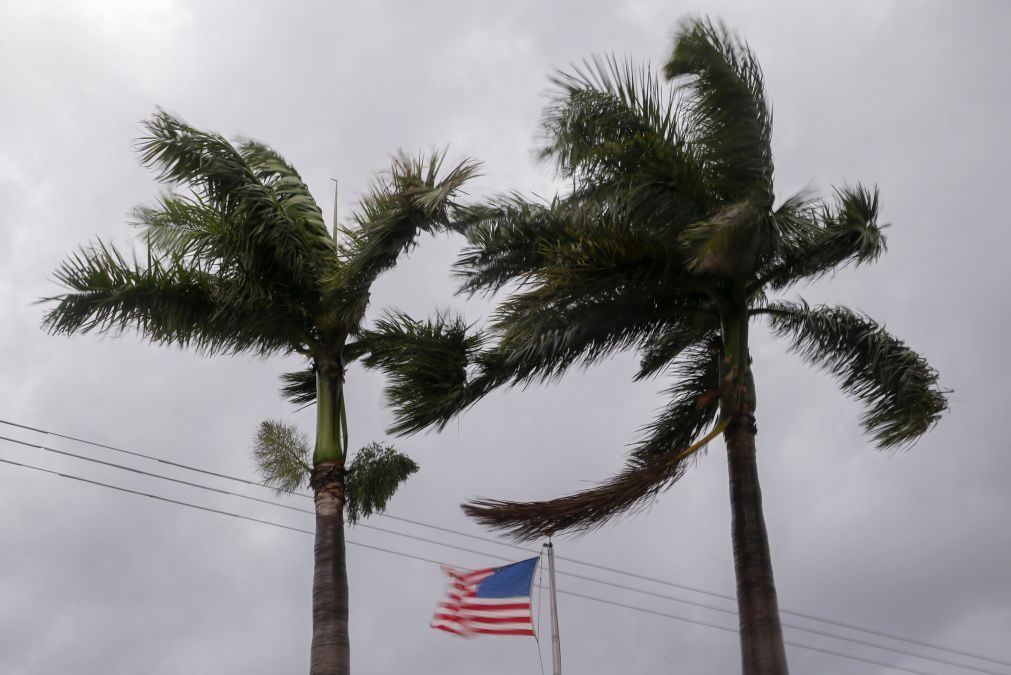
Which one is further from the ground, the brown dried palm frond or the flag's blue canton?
the flag's blue canton

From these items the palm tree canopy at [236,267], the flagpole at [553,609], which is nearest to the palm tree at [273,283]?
the palm tree canopy at [236,267]

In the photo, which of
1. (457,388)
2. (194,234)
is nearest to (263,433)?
(194,234)

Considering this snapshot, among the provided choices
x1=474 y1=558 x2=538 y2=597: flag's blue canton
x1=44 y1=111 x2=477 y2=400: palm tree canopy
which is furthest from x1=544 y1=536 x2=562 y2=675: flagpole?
x1=44 y1=111 x2=477 y2=400: palm tree canopy

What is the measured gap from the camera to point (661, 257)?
14.6 metres

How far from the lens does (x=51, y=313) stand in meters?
16.7

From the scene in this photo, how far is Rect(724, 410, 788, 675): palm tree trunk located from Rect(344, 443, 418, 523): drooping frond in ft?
19.9

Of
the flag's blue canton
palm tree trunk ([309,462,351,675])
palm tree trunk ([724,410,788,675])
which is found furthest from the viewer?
the flag's blue canton

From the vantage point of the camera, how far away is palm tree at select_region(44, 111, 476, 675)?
647 inches

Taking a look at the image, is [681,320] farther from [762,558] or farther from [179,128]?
[179,128]

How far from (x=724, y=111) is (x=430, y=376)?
16.3ft

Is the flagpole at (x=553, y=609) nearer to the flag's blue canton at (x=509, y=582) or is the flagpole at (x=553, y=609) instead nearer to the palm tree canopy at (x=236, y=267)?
the flag's blue canton at (x=509, y=582)

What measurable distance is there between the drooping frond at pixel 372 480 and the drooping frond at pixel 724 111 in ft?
23.5

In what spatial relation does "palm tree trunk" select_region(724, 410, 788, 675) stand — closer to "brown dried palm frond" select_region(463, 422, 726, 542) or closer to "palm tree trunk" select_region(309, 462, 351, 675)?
"brown dried palm frond" select_region(463, 422, 726, 542)

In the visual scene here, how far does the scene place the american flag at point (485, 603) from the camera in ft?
66.1
